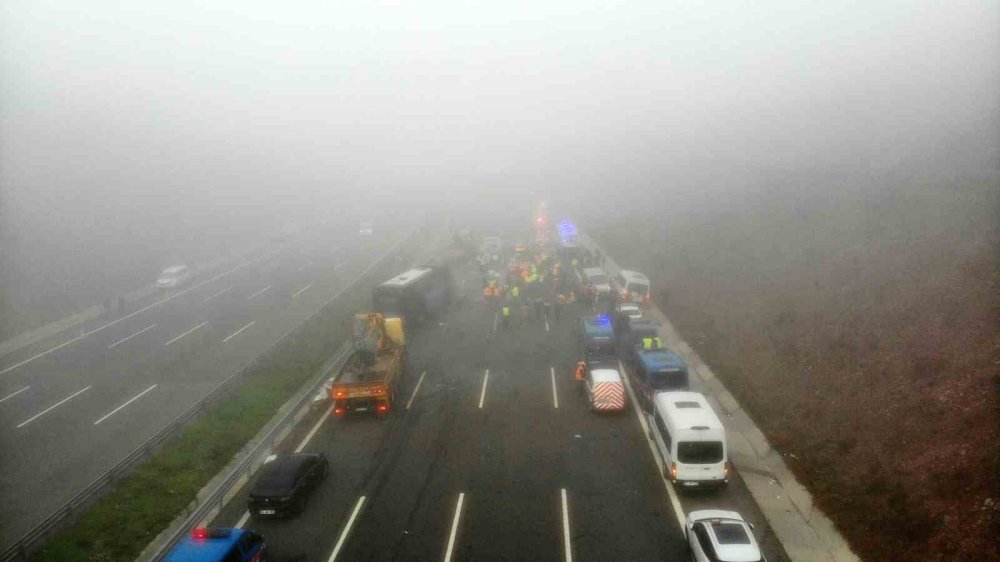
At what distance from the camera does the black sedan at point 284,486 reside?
51.9ft

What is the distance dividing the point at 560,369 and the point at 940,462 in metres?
15.9

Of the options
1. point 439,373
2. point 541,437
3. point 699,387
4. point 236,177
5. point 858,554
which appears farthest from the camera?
point 236,177

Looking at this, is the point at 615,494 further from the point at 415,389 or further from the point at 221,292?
the point at 221,292

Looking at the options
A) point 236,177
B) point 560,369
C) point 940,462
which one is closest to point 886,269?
point 940,462

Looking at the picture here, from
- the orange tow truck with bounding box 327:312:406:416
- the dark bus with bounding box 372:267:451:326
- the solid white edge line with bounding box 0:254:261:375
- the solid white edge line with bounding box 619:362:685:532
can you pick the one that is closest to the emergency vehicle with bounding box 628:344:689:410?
the solid white edge line with bounding box 619:362:685:532

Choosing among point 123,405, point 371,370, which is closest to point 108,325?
point 123,405

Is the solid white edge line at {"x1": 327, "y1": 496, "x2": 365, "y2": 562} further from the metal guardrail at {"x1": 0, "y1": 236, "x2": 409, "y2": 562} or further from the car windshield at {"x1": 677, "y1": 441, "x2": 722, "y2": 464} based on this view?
the car windshield at {"x1": 677, "y1": 441, "x2": 722, "y2": 464}

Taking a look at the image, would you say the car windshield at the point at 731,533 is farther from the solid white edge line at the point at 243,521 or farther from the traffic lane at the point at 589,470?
the solid white edge line at the point at 243,521

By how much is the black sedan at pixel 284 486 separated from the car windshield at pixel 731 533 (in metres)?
12.0

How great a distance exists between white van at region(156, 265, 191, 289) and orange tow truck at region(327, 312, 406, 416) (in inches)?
1209

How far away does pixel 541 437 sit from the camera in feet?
68.6

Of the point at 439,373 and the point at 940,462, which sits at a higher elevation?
the point at 940,462

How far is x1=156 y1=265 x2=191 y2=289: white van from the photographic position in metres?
47.0

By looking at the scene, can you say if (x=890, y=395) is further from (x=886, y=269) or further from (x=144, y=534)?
(x=144, y=534)
